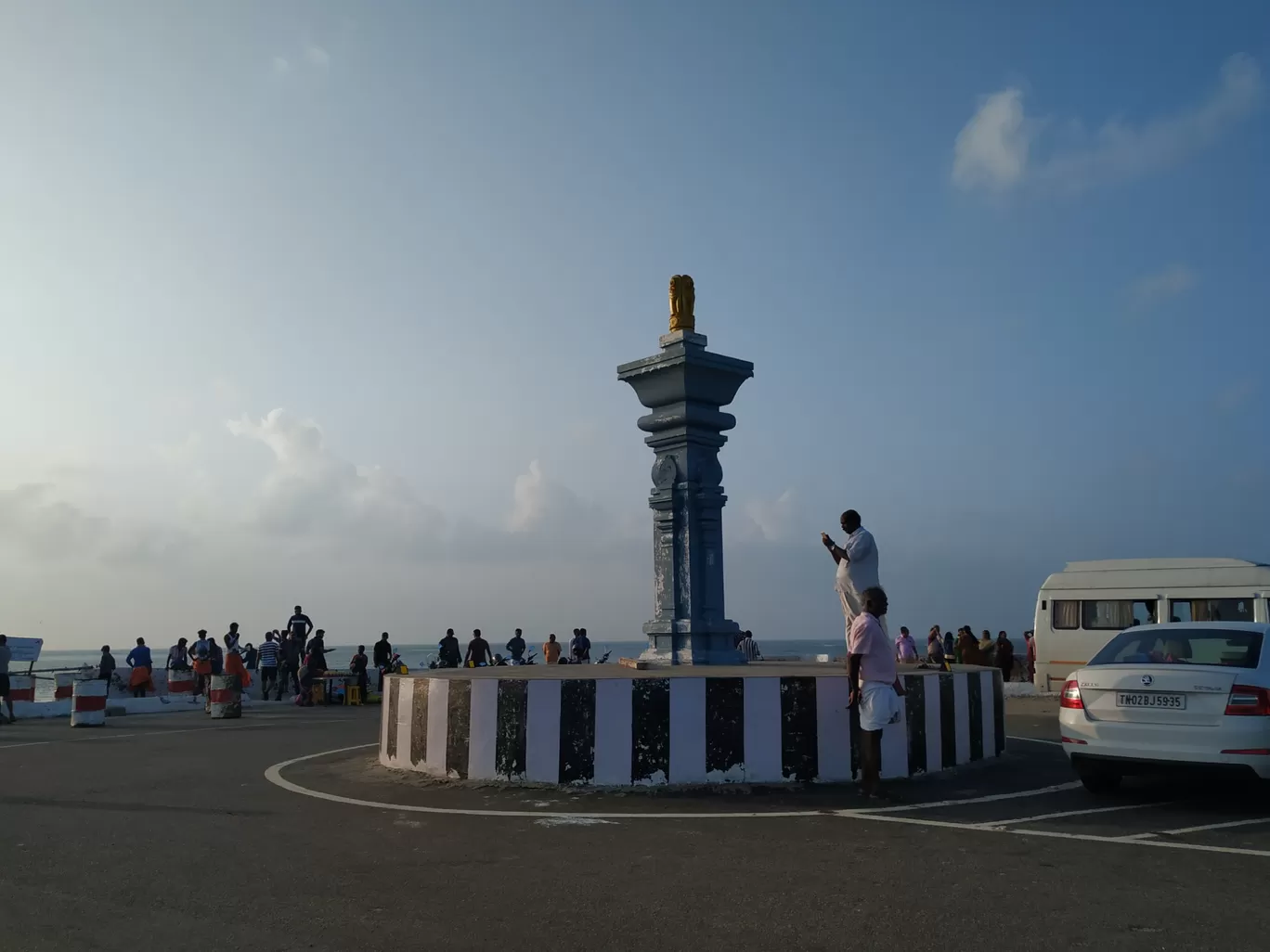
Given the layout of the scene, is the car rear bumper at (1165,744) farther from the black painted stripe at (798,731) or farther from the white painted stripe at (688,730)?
the white painted stripe at (688,730)

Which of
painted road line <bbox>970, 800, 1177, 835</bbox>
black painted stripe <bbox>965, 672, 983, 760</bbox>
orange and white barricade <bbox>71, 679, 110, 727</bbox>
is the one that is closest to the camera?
painted road line <bbox>970, 800, 1177, 835</bbox>

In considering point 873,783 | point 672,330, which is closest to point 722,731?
point 873,783

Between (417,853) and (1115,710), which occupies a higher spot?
(1115,710)

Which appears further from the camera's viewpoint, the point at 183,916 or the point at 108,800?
the point at 108,800

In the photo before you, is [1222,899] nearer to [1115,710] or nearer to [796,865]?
[796,865]

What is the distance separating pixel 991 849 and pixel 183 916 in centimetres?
437

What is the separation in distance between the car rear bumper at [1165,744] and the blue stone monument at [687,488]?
4.48m

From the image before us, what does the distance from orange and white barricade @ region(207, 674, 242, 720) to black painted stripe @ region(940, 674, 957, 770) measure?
12915mm

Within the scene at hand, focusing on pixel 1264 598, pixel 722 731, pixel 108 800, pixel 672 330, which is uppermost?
pixel 672 330

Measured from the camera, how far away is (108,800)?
7.94m

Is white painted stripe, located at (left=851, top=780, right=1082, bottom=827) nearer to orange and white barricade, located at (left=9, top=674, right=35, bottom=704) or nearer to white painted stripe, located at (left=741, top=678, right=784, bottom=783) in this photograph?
white painted stripe, located at (left=741, top=678, right=784, bottom=783)

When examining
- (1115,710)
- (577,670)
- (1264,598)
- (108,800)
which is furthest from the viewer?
(1264,598)

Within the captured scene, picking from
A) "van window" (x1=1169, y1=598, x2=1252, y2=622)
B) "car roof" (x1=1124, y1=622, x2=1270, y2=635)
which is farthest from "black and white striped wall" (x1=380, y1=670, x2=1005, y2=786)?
"van window" (x1=1169, y1=598, x2=1252, y2=622)

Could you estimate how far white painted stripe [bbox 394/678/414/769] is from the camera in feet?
30.3
